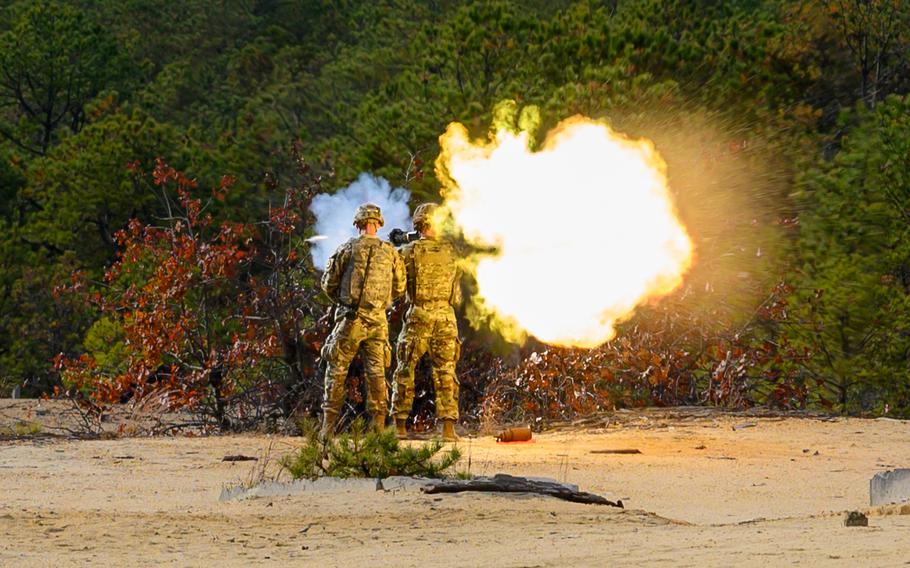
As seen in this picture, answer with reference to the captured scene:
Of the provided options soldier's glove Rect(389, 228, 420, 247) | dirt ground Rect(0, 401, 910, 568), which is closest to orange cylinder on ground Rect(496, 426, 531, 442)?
dirt ground Rect(0, 401, 910, 568)

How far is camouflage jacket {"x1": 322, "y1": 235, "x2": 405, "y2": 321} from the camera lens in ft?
45.4

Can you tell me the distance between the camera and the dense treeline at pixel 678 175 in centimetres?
1862

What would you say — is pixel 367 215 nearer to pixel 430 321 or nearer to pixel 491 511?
pixel 430 321

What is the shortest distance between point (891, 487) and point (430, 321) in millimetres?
6305

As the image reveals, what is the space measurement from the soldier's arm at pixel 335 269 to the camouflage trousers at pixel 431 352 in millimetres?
881

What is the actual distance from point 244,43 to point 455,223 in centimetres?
4114

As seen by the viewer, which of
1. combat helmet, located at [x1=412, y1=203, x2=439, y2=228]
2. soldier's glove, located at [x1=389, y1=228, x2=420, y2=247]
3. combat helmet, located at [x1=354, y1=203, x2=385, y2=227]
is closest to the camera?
combat helmet, located at [x1=354, y1=203, x2=385, y2=227]

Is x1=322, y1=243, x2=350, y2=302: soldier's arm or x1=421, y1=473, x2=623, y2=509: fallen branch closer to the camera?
x1=421, y1=473, x2=623, y2=509: fallen branch

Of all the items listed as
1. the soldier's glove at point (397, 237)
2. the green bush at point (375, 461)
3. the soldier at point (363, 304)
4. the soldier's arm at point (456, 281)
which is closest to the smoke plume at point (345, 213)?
the soldier's glove at point (397, 237)

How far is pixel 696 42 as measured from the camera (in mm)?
24234

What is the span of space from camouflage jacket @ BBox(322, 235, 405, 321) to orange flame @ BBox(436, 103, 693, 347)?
178 cm

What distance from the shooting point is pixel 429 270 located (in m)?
14.3

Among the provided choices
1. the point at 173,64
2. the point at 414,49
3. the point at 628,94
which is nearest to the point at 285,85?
the point at 173,64

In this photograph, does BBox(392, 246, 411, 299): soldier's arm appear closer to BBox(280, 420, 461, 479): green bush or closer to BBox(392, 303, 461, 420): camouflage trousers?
BBox(392, 303, 461, 420): camouflage trousers
